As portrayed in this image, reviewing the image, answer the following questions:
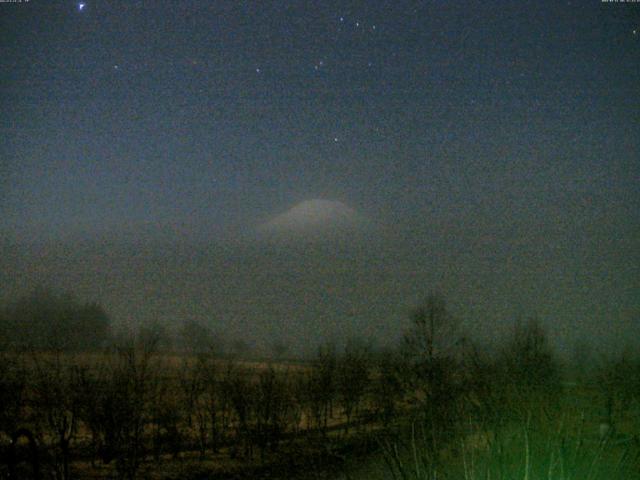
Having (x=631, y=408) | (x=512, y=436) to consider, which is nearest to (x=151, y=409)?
(x=631, y=408)

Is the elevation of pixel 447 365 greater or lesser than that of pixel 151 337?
lesser

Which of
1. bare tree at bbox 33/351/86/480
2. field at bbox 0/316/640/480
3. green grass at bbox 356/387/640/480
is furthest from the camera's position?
bare tree at bbox 33/351/86/480

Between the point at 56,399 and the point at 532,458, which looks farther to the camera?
the point at 56,399

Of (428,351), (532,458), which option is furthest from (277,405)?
(532,458)

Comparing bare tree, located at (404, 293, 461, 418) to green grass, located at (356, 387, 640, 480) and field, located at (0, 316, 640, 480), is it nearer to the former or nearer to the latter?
field, located at (0, 316, 640, 480)

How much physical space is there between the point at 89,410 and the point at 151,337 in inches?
101

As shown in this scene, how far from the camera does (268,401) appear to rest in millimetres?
23375

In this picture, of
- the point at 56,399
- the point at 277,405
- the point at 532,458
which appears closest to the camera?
the point at 532,458

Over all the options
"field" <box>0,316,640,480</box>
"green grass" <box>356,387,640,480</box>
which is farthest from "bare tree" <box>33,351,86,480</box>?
"green grass" <box>356,387,640,480</box>

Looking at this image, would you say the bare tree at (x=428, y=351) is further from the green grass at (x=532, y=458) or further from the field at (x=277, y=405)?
the green grass at (x=532, y=458)

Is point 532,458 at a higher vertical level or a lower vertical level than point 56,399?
higher

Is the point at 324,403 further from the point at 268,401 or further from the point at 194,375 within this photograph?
the point at 194,375

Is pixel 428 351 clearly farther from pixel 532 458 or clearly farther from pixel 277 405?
pixel 532 458

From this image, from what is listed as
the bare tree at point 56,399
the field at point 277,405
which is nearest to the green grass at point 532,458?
the field at point 277,405
